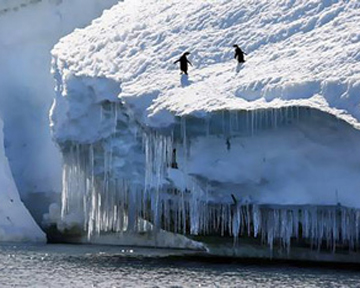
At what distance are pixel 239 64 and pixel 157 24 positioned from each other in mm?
2754

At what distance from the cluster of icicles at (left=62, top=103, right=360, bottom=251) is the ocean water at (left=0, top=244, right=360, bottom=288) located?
1.96ft

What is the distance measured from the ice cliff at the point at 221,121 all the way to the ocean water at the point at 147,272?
0.68 m

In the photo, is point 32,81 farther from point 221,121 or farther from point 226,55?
point 221,121

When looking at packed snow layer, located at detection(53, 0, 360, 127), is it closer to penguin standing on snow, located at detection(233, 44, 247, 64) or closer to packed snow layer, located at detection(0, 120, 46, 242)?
penguin standing on snow, located at detection(233, 44, 247, 64)

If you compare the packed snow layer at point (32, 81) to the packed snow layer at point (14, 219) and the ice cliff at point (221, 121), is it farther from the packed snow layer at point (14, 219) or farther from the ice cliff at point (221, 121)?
the ice cliff at point (221, 121)

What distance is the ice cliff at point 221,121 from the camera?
588 inches

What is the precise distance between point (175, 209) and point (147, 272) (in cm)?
204

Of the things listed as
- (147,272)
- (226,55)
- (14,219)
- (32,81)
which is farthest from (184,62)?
(32,81)

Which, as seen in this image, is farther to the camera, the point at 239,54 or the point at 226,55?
the point at 226,55

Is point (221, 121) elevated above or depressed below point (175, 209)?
above

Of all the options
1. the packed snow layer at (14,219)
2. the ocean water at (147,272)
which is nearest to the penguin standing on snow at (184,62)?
the ocean water at (147,272)

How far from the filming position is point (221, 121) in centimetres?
1568

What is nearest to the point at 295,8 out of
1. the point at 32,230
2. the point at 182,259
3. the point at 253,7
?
the point at 253,7

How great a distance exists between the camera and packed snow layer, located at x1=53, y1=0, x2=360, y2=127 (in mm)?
14852
